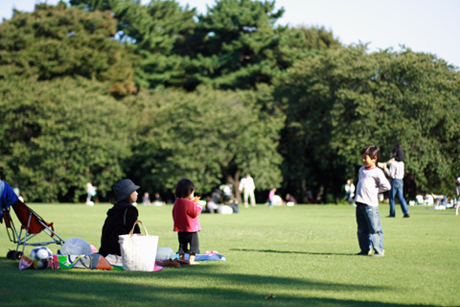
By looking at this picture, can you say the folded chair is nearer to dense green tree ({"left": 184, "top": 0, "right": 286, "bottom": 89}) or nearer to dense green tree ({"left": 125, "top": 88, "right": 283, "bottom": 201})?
dense green tree ({"left": 125, "top": 88, "right": 283, "bottom": 201})

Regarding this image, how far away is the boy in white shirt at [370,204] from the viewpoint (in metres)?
8.05

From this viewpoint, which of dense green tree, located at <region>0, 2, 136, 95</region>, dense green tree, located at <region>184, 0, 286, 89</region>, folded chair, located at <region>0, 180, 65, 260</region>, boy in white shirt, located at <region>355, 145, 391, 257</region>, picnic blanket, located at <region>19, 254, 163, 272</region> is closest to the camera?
picnic blanket, located at <region>19, 254, 163, 272</region>

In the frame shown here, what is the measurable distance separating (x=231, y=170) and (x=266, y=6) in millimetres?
18169

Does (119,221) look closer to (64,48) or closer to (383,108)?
(383,108)

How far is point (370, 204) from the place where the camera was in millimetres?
8109

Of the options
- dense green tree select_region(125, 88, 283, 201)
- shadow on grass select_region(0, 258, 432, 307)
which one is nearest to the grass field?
shadow on grass select_region(0, 258, 432, 307)

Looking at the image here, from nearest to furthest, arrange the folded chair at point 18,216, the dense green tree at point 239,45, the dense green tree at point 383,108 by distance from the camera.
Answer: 1. the folded chair at point 18,216
2. the dense green tree at point 383,108
3. the dense green tree at point 239,45

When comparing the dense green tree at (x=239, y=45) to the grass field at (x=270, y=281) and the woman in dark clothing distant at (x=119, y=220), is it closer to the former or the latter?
the grass field at (x=270, y=281)

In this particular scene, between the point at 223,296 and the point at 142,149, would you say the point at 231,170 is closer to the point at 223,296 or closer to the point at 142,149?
the point at 142,149

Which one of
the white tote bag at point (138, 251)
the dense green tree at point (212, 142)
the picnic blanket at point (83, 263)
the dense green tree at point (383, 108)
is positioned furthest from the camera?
the dense green tree at point (212, 142)

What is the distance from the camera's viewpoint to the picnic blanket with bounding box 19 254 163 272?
6.76 m

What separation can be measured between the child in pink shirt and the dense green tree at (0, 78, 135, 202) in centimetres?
3323

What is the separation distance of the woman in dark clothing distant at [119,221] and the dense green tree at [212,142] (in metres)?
29.7

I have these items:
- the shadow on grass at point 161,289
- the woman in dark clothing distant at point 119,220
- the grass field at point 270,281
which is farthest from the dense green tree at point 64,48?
the shadow on grass at point 161,289
